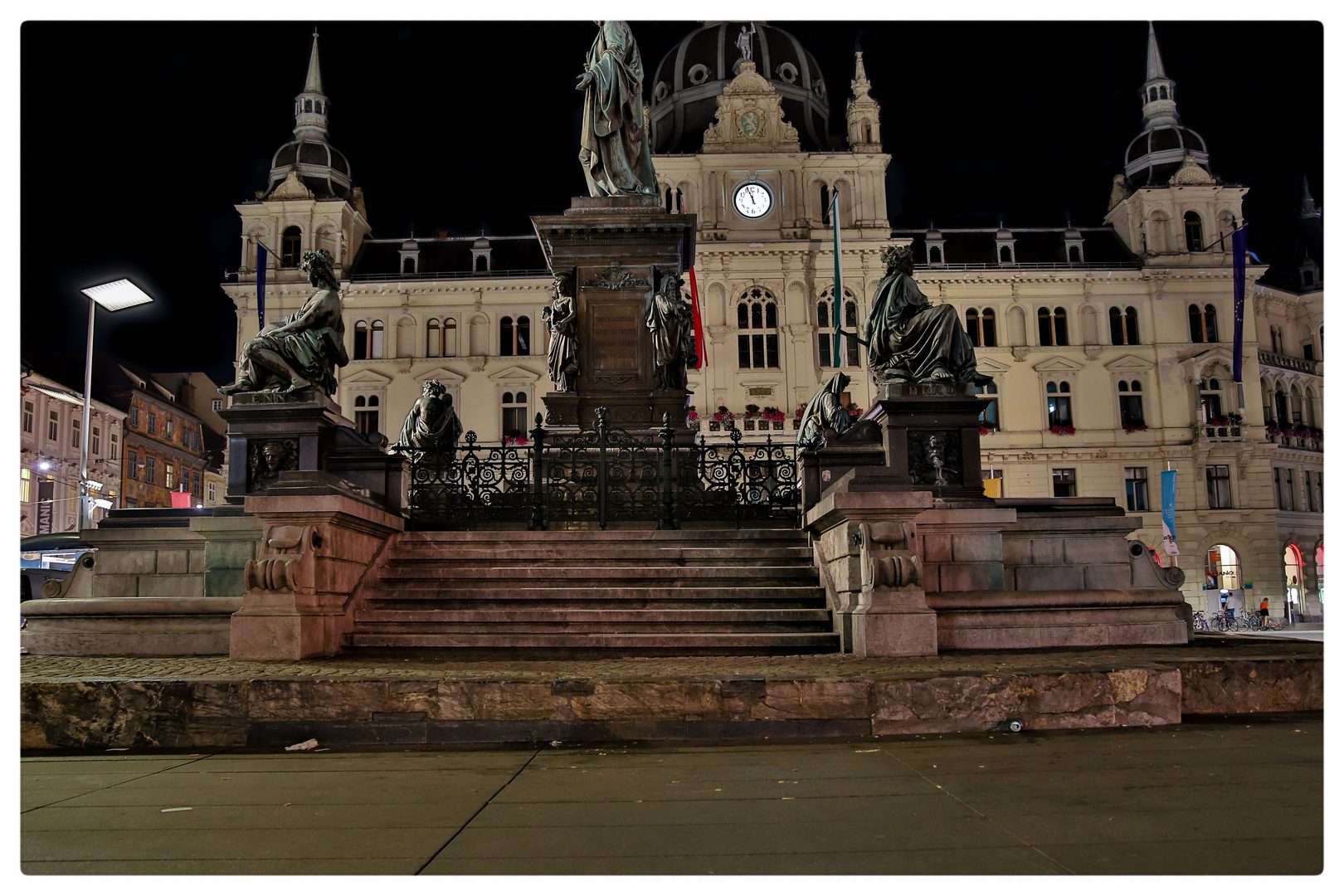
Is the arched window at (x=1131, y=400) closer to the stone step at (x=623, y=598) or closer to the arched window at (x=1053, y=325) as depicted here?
the arched window at (x=1053, y=325)

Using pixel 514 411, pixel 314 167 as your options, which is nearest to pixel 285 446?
pixel 514 411

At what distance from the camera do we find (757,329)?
54156 millimetres

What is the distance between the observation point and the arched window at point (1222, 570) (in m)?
53.2

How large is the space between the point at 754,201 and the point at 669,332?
4025 cm

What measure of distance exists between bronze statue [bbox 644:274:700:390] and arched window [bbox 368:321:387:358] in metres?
43.7

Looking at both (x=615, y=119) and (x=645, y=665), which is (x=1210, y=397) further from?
(x=645, y=665)

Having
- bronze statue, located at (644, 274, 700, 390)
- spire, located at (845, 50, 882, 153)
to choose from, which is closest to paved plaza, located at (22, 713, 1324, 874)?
bronze statue, located at (644, 274, 700, 390)

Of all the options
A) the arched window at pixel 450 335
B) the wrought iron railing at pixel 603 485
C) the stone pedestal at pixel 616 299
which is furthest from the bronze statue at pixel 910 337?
the arched window at pixel 450 335

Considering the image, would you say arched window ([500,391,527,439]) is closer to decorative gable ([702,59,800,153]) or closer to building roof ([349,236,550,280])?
building roof ([349,236,550,280])

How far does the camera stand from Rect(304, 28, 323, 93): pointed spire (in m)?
62.7

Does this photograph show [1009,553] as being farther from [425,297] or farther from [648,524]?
[425,297]

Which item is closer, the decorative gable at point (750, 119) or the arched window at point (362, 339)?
the decorative gable at point (750, 119)

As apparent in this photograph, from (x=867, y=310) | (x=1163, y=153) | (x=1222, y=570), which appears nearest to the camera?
(x=867, y=310)

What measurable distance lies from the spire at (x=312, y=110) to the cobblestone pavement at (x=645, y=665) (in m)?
58.9
